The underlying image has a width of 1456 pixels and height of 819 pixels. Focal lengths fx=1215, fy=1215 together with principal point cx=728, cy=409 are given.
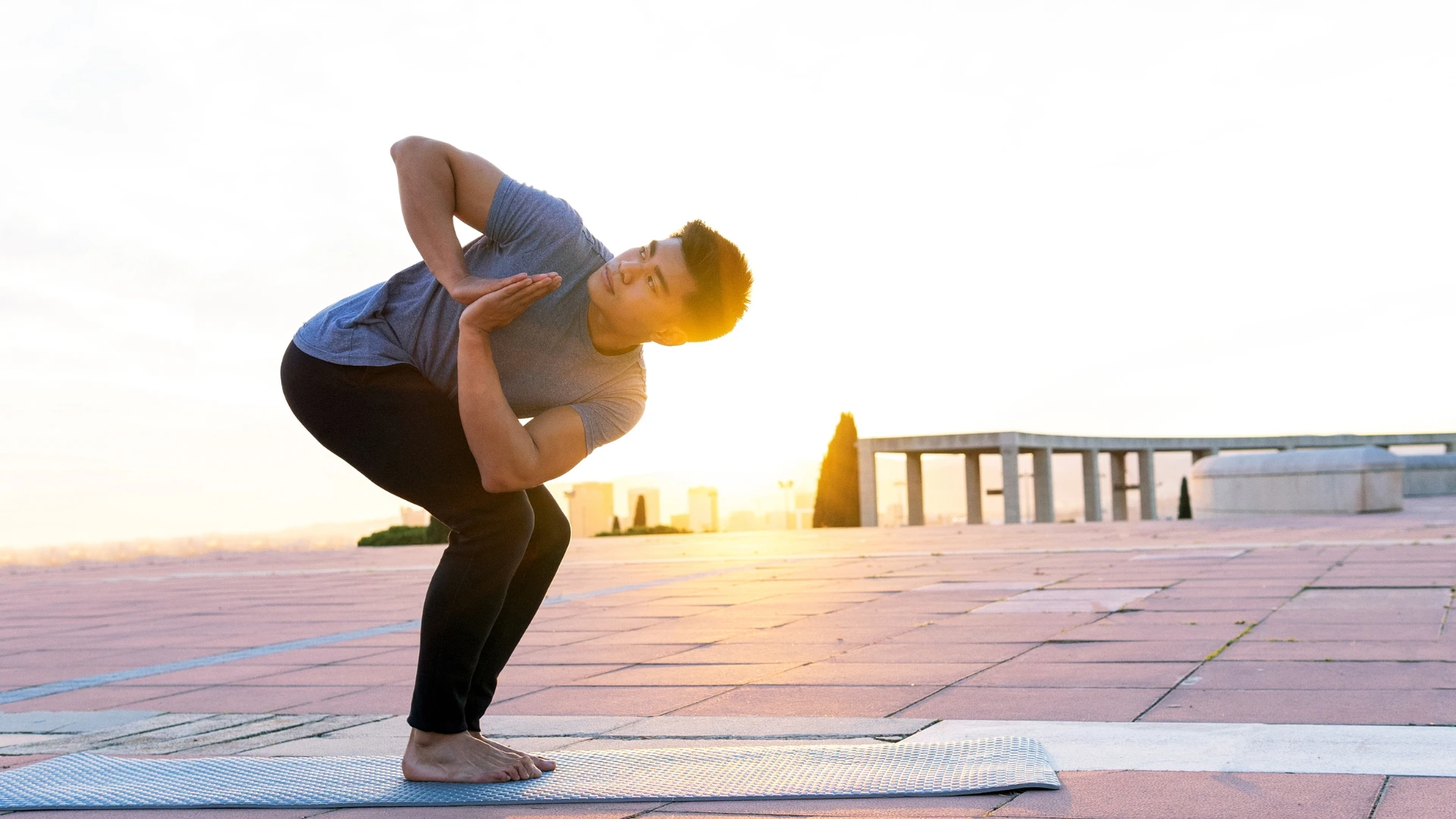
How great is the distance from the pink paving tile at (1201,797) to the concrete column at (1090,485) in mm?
39783

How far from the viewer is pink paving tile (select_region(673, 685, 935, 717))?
3.37 m

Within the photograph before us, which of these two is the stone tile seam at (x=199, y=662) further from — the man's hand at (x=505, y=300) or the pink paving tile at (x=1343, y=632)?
the pink paving tile at (x=1343, y=632)

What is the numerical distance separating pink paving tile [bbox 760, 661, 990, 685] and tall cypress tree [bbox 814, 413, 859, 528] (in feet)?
107

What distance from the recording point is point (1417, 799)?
2.14m

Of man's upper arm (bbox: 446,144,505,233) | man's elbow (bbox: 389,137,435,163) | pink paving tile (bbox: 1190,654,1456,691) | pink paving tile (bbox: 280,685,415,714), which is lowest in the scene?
pink paving tile (bbox: 280,685,415,714)

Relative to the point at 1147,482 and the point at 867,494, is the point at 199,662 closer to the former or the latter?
the point at 867,494

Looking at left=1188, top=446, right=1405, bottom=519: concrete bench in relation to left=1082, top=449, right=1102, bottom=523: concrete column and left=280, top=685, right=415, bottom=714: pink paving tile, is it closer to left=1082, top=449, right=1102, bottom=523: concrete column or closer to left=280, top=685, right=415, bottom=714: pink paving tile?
left=1082, top=449, right=1102, bottom=523: concrete column

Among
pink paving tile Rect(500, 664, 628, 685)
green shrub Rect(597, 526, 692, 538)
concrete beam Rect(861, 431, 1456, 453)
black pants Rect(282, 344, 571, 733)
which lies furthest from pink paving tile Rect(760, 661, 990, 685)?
concrete beam Rect(861, 431, 1456, 453)

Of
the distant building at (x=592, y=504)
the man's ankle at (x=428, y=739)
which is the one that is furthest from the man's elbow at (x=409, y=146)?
the distant building at (x=592, y=504)

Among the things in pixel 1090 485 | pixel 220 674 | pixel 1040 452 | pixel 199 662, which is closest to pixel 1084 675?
pixel 220 674

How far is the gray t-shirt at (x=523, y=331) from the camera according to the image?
256cm

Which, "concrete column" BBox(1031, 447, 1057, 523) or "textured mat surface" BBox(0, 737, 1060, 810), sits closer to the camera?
"textured mat surface" BBox(0, 737, 1060, 810)

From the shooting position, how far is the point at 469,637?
2.65 metres

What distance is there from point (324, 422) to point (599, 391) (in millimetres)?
615
